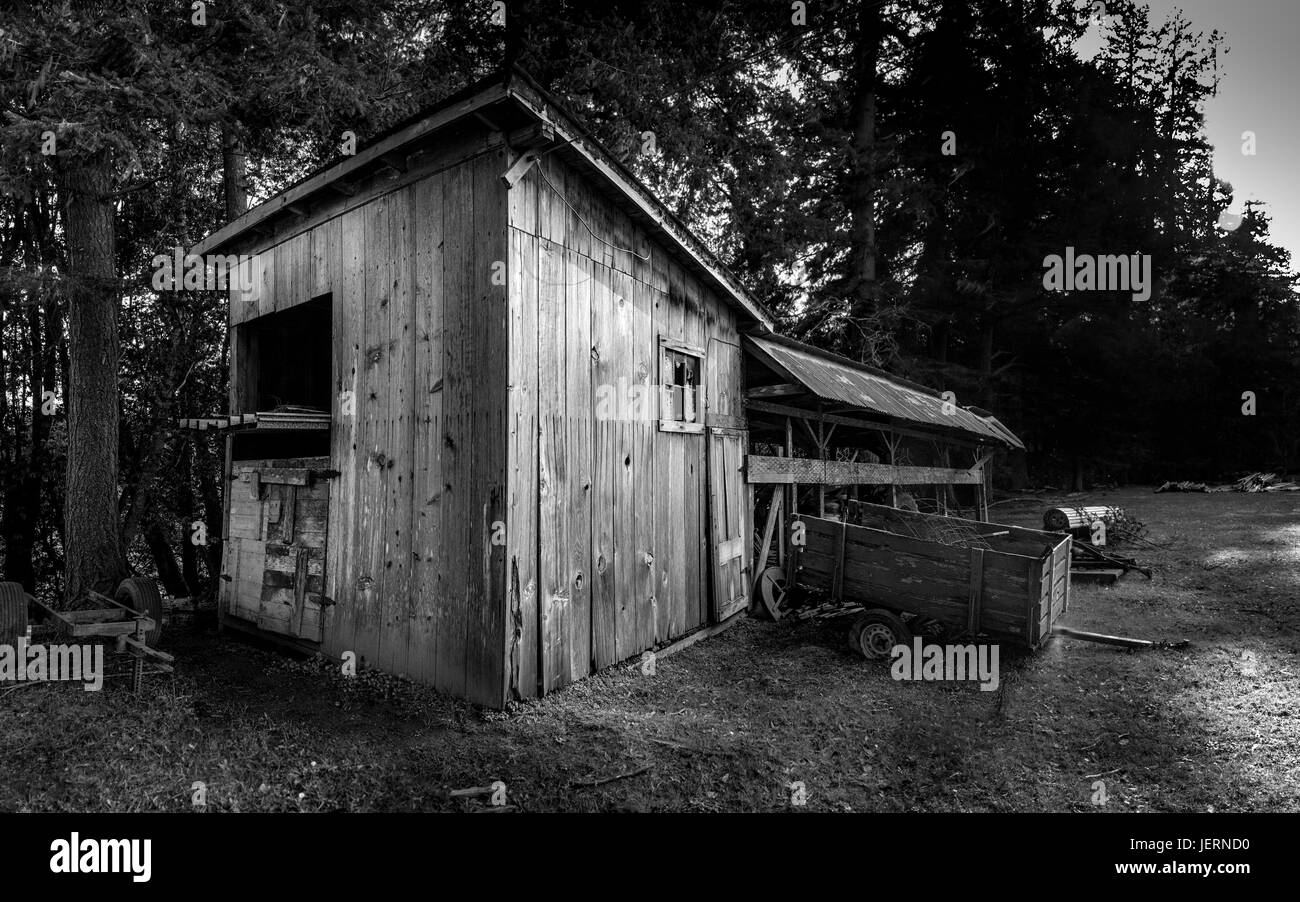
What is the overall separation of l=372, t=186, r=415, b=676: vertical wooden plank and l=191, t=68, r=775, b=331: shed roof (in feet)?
1.86

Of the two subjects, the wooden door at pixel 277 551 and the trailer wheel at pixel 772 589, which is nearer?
→ the wooden door at pixel 277 551

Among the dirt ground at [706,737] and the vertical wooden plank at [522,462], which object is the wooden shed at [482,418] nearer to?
the vertical wooden plank at [522,462]

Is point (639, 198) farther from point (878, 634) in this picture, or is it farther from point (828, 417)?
point (878, 634)

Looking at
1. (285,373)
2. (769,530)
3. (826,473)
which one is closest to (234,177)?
(285,373)

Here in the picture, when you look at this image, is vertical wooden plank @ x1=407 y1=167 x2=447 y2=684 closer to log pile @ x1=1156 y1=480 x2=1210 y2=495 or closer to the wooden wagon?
the wooden wagon

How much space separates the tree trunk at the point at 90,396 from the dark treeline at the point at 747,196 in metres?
0.04

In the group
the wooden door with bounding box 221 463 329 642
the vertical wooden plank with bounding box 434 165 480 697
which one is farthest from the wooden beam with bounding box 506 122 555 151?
the wooden door with bounding box 221 463 329 642

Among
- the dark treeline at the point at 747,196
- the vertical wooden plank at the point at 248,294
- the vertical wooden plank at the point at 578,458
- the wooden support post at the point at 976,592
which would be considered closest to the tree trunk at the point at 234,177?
the dark treeline at the point at 747,196

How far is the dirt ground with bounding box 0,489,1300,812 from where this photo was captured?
449 centimetres

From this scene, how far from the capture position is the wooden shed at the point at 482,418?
579cm

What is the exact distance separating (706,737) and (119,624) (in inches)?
221
